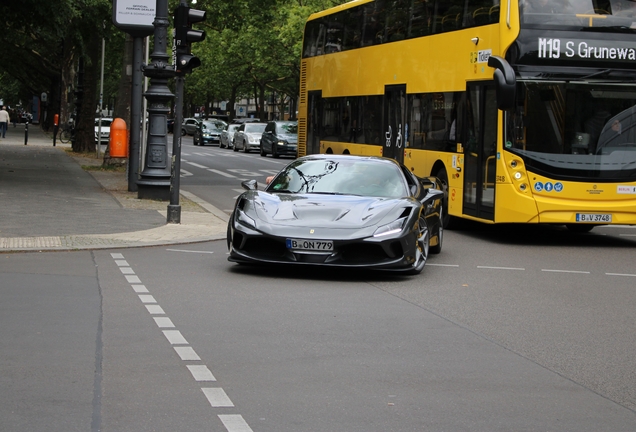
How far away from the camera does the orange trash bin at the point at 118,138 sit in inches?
1047

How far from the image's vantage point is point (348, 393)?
618 cm

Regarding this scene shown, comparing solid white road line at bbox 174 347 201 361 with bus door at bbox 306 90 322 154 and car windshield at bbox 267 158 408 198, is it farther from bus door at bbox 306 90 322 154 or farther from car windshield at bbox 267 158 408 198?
bus door at bbox 306 90 322 154

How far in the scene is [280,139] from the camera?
155ft

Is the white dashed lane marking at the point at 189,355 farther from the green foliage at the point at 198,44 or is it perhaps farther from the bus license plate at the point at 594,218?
the green foliage at the point at 198,44

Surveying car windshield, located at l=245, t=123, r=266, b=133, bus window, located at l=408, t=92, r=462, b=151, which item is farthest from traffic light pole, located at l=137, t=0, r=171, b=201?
car windshield, located at l=245, t=123, r=266, b=133

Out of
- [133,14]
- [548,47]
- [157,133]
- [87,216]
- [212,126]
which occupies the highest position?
[133,14]

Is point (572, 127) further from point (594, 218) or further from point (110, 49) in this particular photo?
point (110, 49)

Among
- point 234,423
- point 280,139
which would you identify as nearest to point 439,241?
point 234,423

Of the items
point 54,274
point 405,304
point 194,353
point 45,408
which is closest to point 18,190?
point 54,274

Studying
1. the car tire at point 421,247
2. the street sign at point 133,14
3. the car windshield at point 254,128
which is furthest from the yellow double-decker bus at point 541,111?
the car windshield at point 254,128

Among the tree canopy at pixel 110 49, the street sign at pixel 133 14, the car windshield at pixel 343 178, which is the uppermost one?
the tree canopy at pixel 110 49

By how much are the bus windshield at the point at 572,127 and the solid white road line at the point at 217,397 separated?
10.1 metres

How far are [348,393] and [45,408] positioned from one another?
66.8 inches

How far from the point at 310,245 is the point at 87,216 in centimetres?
695
